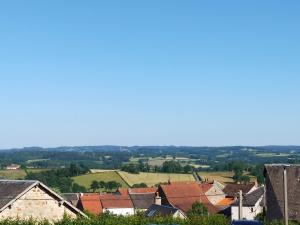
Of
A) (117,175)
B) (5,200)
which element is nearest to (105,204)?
(5,200)

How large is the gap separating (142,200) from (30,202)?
63.3 metres

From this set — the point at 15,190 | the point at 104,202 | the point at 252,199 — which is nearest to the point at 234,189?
the point at 104,202

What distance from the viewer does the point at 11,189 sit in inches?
1319

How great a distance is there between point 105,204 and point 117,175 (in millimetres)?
72117

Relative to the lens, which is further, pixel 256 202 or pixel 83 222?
pixel 256 202

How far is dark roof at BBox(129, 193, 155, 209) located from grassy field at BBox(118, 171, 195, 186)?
52.5 m

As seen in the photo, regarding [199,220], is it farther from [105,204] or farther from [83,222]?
[105,204]

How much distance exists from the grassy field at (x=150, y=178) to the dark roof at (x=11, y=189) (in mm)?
116352

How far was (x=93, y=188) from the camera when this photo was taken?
144125 millimetres

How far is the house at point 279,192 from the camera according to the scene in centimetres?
4574

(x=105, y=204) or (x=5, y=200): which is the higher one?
(x=5, y=200)

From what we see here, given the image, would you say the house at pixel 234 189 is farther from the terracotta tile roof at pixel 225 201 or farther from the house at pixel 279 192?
the house at pixel 279 192

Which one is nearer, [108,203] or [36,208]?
[36,208]

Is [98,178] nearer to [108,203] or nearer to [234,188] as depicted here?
[234,188]
